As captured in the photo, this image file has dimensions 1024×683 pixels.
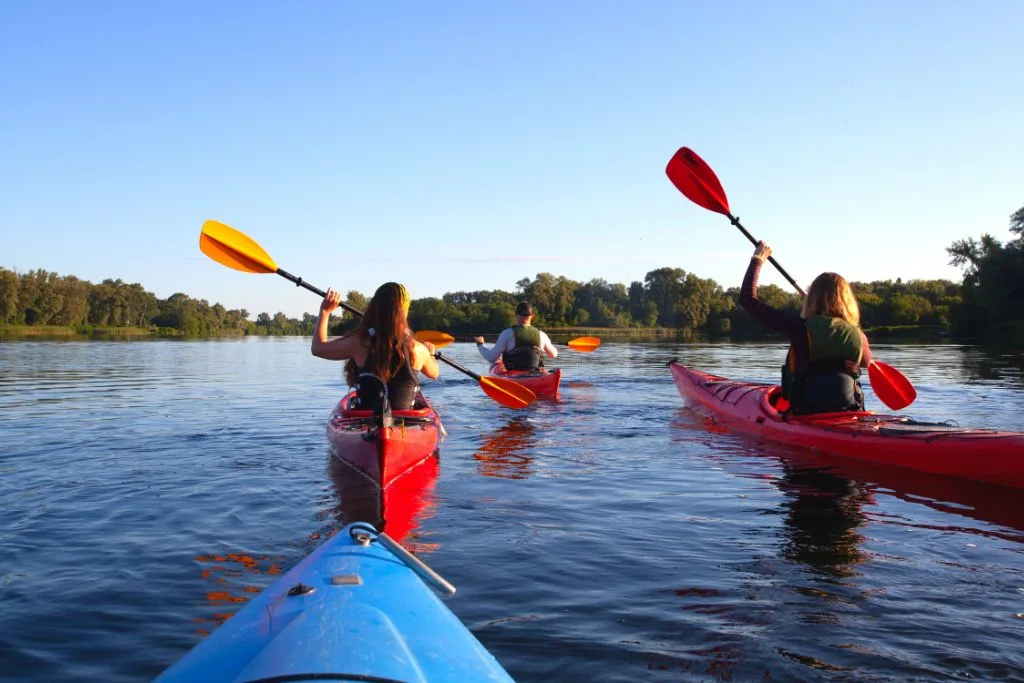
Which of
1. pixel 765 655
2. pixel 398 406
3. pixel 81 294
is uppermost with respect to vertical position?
pixel 81 294

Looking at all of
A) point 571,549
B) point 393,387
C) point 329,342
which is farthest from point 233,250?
point 571,549

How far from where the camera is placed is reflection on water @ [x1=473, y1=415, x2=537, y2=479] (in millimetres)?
6746

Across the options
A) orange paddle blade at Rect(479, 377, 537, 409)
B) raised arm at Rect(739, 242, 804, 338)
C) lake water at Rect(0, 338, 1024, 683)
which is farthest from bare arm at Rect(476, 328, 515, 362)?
raised arm at Rect(739, 242, 804, 338)

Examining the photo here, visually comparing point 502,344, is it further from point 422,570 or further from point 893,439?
point 422,570

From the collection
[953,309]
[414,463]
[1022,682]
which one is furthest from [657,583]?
[953,309]

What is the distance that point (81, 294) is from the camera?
260 ft

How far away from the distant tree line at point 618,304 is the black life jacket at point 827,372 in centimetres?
3856

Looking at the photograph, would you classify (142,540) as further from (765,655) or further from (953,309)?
(953,309)

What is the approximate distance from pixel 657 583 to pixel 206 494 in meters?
3.58

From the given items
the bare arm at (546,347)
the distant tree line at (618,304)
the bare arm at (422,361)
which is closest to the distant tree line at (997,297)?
the distant tree line at (618,304)

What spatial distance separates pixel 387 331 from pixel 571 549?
7.52 feet

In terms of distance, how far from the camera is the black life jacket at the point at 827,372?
6863 mm

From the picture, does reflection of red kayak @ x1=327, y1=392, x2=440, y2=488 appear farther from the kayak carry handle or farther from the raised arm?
the raised arm

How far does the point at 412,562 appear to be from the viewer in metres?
2.68
